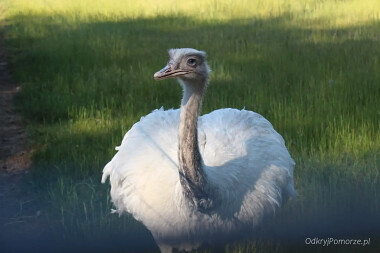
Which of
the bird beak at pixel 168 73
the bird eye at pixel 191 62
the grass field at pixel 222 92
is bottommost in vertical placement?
the grass field at pixel 222 92

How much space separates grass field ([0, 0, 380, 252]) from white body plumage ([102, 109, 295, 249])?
0.12m

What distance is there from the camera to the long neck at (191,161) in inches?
163

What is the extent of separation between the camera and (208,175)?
4.28 meters

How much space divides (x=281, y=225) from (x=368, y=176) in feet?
3.12

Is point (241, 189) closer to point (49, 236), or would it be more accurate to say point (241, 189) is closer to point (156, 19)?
point (49, 236)

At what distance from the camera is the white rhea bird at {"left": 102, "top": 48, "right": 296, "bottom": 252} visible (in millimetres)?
4180

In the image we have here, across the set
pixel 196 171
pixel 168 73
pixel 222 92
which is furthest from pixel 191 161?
pixel 222 92

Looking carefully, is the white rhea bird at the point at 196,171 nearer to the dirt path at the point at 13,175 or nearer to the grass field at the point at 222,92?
the grass field at the point at 222,92

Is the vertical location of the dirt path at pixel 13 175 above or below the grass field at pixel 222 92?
below

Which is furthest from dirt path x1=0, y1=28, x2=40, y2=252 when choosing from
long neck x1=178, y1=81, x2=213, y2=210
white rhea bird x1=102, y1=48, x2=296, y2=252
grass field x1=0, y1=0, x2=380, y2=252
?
long neck x1=178, y1=81, x2=213, y2=210

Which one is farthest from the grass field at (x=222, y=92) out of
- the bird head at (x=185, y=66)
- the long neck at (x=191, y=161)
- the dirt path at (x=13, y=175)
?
the bird head at (x=185, y=66)

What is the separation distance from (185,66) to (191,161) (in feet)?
1.55

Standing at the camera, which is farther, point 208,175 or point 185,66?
point 208,175

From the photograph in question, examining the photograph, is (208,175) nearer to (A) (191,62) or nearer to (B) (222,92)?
(A) (191,62)
